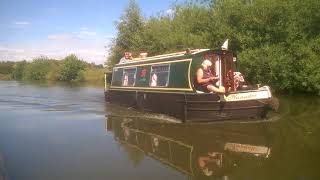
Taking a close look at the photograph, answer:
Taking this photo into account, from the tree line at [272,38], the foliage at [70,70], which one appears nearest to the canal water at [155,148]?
the tree line at [272,38]

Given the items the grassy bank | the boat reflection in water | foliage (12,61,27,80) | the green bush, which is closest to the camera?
the boat reflection in water

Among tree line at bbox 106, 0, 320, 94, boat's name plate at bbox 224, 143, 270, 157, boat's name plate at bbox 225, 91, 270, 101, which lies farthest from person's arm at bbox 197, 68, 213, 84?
tree line at bbox 106, 0, 320, 94

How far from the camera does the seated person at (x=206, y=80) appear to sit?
11.5 m

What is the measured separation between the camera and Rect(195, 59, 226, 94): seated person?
11.5m

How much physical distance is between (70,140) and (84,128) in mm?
1817

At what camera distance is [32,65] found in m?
74.1

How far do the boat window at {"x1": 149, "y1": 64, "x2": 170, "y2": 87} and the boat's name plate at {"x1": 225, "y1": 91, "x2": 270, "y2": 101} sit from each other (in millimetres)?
2634

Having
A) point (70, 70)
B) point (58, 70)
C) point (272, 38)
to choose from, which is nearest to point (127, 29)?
point (272, 38)

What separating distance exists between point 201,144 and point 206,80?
2.85m

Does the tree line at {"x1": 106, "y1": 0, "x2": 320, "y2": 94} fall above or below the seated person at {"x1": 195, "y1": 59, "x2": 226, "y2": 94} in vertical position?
above

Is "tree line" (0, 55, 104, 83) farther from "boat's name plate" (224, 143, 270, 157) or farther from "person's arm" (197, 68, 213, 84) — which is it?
"boat's name plate" (224, 143, 270, 157)

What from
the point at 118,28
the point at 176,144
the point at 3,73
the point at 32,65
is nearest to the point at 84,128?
the point at 176,144

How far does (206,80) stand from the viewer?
11602 millimetres

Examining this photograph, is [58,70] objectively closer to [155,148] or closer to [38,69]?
[38,69]
